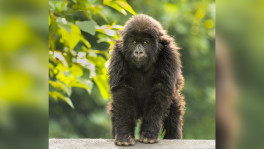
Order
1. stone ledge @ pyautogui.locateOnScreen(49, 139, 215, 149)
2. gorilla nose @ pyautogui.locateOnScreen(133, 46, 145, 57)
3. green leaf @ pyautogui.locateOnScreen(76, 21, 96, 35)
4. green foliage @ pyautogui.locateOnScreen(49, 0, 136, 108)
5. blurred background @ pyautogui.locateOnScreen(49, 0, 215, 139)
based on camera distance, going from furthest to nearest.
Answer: blurred background @ pyautogui.locateOnScreen(49, 0, 215, 139)
gorilla nose @ pyautogui.locateOnScreen(133, 46, 145, 57)
stone ledge @ pyautogui.locateOnScreen(49, 139, 215, 149)
green foliage @ pyautogui.locateOnScreen(49, 0, 136, 108)
green leaf @ pyautogui.locateOnScreen(76, 21, 96, 35)

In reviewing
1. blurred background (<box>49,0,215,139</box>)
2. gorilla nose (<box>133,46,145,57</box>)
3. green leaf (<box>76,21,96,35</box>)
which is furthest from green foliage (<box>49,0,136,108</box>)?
blurred background (<box>49,0,215,139</box>)

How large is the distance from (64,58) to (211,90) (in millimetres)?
7599

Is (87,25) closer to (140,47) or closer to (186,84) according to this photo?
(140,47)

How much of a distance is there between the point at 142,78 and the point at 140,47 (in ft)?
1.17

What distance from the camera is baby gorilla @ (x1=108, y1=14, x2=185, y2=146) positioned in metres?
3.41

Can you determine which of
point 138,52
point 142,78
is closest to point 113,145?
point 142,78

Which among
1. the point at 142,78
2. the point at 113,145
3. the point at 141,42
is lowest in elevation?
the point at 113,145

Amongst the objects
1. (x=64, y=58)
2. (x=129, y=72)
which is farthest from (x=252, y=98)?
(x=129, y=72)

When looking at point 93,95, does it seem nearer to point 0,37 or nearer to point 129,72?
point 129,72

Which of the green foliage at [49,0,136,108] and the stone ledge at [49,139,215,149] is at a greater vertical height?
the green foliage at [49,0,136,108]

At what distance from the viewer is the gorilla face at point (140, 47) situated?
3.48 meters

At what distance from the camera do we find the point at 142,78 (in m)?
3.64

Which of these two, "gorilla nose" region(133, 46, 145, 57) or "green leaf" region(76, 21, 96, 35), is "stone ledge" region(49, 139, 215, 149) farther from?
"green leaf" region(76, 21, 96, 35)

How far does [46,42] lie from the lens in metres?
1.36
